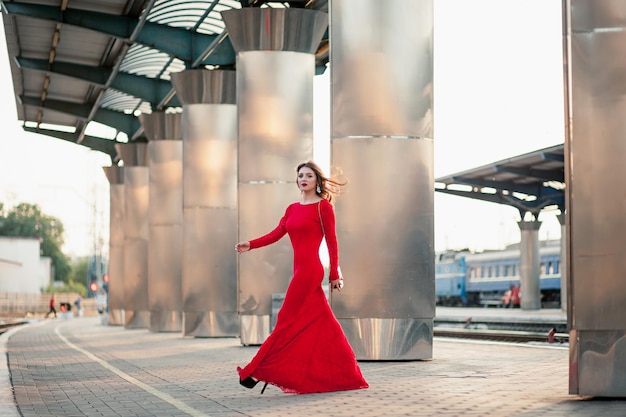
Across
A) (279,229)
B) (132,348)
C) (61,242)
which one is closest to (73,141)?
(132,348)

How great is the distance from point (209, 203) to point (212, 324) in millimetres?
2936

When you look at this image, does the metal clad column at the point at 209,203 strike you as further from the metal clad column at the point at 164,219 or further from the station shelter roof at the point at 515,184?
the station shelter roof at the point at 515,184

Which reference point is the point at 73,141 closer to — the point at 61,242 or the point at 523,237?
the point at 523,237

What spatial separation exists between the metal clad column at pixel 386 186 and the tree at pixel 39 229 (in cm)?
14372

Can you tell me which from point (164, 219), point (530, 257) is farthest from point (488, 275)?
point (164, 219)

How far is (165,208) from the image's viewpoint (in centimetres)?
3534

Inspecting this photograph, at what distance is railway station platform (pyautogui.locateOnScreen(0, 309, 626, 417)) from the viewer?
9461 mm

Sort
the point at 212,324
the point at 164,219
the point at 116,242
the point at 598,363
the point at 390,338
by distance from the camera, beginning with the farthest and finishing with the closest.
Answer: the point at 116,242, the point at 164,219, the point at 212,324, the point at 390,338, the point at 598,363

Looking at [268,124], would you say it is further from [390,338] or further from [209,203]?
[390,338]

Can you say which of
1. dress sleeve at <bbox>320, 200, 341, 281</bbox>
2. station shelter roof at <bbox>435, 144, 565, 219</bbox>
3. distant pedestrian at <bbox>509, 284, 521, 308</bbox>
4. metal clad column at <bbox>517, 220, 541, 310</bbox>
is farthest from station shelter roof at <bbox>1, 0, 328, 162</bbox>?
distant pedestrian at <bbox>509, 284, 521, 308</bbox>

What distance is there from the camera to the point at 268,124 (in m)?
22.4

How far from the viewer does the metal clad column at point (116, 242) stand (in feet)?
161

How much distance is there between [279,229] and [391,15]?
5.80 metres

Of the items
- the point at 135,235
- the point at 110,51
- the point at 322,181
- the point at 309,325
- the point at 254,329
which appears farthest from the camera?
the point at 135,235
